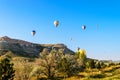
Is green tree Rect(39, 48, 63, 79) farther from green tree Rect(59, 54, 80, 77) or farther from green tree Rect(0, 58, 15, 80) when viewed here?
green tree Rect(0, 58, 15, 80)

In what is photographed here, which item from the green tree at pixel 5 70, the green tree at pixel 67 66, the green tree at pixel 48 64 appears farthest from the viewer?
the green tree at pixel 48 64

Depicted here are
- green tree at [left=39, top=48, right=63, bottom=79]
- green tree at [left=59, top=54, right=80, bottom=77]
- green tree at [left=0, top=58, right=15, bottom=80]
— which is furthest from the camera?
green tree at [left=39, top=48, right=63, bottom=79]

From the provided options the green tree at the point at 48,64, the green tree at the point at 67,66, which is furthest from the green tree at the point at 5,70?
the green tree at the point at 67,66

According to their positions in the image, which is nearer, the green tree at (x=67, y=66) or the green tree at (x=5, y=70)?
the green tree at (x=5, y=70)

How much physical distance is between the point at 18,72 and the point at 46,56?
19.4m

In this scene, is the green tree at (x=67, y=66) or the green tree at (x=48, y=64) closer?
the green tree at (x=67, y=66)

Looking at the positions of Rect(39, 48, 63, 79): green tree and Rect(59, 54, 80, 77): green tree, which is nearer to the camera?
Rect(59, 54, 80, 77): green tree

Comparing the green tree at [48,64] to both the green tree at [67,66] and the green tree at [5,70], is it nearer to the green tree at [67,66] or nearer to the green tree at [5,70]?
the green tree at [67,66]

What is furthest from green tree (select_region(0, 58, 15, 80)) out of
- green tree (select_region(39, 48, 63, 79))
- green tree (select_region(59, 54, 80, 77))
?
green tree (select_region(59, 54, 80, 77))

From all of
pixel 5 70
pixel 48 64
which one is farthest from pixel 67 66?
pixel 5 70

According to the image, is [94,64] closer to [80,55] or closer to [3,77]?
[80,55]

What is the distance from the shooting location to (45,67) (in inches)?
4311

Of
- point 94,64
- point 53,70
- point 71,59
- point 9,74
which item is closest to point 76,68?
point 71,59

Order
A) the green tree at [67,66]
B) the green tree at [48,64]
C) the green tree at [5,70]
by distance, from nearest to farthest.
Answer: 1. the green tree at [5,70]
2. the green tree at [67,66]
3. the green tree at [48,64]
